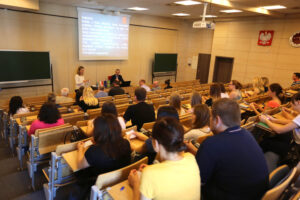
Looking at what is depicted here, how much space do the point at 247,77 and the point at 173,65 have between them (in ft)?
13.1

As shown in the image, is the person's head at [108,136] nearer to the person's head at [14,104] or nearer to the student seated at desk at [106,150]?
the student seated at desk at [106,150]

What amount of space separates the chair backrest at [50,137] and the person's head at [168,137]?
1.89m

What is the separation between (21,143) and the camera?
3361 mm

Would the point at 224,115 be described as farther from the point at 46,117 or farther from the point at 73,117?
the point at 73,117

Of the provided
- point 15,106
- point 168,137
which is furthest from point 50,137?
point 168,137

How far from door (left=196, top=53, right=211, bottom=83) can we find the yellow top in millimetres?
11143

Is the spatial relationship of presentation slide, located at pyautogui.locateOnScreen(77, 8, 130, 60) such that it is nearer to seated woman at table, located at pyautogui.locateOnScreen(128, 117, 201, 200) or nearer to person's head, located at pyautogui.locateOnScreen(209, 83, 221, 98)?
person's head, located at pyautogui.locateOnScreen(209, 83, 221, 98)

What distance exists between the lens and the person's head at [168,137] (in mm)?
1441

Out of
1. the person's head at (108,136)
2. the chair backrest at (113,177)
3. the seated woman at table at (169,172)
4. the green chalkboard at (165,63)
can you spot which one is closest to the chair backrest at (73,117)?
the person's head at (108,136)

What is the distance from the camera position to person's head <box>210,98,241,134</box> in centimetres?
180

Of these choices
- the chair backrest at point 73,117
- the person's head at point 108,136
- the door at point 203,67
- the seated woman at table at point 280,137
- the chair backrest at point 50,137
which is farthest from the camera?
the door at point 203,67

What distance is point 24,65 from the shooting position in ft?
22.6

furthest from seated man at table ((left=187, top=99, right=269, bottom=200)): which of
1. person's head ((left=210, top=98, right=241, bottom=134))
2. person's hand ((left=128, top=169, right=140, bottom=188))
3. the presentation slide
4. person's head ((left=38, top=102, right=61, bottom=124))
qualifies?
the presentation slide

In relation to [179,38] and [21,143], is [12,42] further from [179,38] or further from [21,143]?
[179,38]
